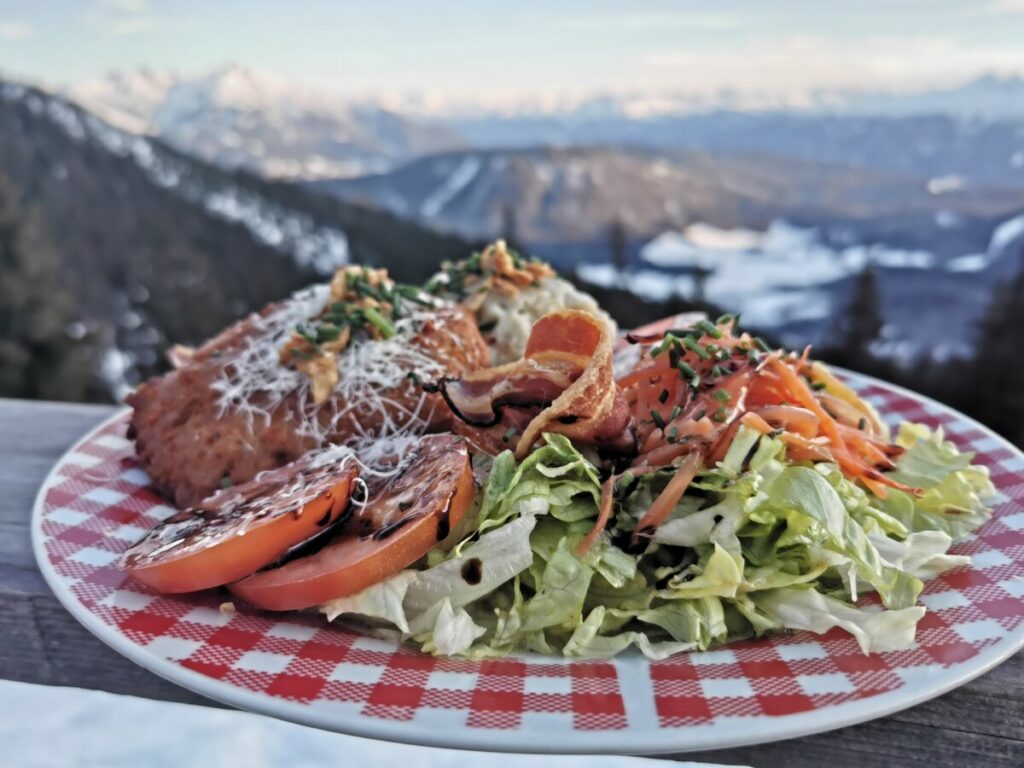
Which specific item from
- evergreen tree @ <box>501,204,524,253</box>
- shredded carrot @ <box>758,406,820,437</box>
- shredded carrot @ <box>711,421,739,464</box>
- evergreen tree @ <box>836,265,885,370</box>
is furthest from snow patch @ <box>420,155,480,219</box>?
shredded carrot @ <box>711,421,739,464</box>

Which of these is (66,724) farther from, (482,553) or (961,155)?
(961,155)

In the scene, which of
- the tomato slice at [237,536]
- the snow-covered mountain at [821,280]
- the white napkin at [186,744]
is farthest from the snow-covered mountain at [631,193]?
the white napkin at [186,744]

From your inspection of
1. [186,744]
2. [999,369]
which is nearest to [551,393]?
[186,744]

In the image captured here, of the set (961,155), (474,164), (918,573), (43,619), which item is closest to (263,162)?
(474,164)

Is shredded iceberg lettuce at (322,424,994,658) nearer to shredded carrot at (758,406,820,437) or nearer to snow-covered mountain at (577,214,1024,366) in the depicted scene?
shredded carrot at (758,406,820,437)

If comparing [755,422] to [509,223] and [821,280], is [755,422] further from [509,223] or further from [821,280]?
[509,223]

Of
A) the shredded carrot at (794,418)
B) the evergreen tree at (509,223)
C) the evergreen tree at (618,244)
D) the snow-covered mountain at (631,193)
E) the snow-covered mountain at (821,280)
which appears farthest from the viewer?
the evergreen tree at (509,223)

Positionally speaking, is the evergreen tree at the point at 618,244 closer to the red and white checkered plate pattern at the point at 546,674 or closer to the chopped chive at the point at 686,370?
the chopped chive at the point at 686,370
